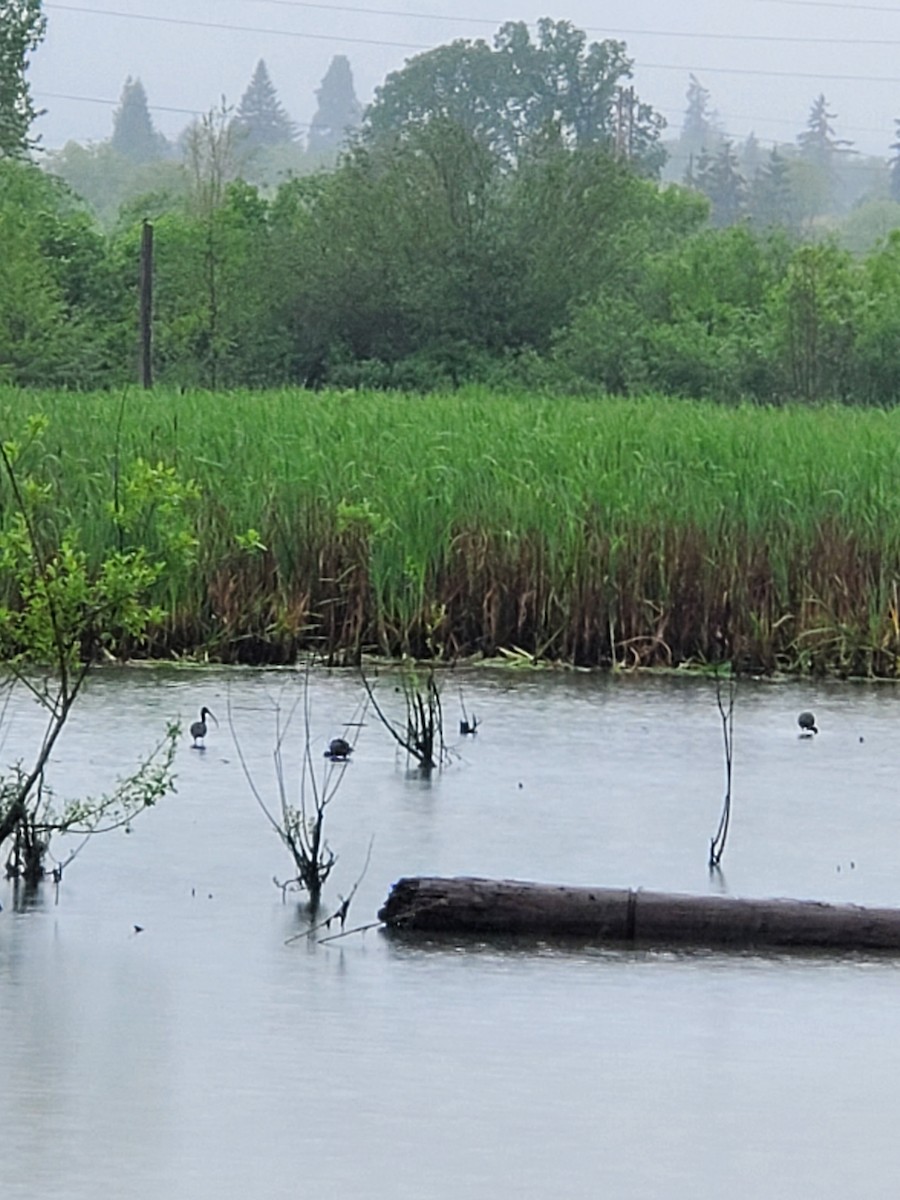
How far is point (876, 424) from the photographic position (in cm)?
1786

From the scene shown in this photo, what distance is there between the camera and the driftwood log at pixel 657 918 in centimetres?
555

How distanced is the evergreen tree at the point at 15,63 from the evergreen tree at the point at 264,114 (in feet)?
399

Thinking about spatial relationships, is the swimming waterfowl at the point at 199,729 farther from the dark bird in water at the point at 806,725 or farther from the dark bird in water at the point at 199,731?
the dark bird in water at the point at 806,725

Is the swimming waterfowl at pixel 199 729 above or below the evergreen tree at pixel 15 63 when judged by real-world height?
below

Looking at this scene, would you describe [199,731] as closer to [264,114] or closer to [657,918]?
[657,918]

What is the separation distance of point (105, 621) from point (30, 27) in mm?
40046

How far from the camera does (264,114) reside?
577 ft

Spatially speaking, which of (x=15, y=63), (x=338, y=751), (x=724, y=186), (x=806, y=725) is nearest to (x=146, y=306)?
(x=15, y=63)

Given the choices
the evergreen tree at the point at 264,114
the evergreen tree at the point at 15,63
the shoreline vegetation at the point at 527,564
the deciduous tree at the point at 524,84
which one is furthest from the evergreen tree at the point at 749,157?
the shoreline vegetation at the point at 527,564

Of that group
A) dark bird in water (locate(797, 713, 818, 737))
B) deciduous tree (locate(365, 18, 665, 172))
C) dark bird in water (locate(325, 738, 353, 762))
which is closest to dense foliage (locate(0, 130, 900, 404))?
dark bird in water (locate(797, 713, 818, 737))

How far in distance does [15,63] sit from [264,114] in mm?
132832

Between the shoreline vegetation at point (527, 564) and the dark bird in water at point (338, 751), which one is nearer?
the dark bird in water at point (338, 751)

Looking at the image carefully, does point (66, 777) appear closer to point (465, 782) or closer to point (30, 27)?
point (465, 782)

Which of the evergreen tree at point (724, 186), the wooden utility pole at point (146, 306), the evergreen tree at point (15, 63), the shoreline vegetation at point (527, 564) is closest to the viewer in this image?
the shoreline vegetation at point (527, 564)
